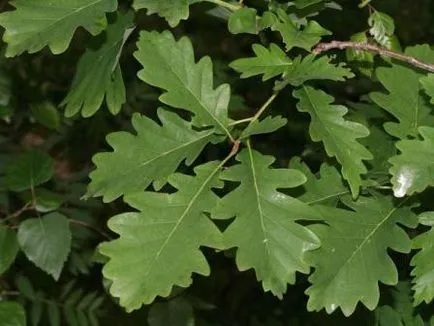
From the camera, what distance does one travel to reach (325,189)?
1481mm

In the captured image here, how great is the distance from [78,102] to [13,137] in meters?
1.41

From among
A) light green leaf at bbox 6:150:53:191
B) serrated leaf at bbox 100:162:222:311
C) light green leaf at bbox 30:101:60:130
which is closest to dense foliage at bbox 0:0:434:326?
serrated leaf at bbox 100:162:222:311

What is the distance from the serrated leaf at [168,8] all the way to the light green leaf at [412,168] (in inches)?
16.5

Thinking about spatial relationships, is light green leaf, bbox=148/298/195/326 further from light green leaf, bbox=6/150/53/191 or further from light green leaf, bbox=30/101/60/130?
light green leaf, bbox=30/101/60/130

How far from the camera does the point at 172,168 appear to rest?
1.36 meters

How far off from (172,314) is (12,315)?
0.40 m

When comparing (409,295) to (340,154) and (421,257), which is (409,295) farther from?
(340,154)

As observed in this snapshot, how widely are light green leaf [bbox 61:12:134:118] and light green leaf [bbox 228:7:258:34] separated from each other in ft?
0.88

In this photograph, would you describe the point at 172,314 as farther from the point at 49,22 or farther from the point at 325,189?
the point at 49,22

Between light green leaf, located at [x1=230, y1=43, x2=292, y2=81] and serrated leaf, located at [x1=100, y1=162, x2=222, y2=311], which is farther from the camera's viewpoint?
light green leaf, located at [x1=230, y1=43, x2=292, y2=81]

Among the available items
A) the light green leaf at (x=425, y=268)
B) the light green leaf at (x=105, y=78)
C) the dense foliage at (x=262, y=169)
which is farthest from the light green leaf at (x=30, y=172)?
the light green leaf at (x=425, y=268)

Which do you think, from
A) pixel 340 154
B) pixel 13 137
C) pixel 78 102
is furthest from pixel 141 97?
pixel 340 154

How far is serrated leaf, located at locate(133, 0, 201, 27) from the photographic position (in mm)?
1369

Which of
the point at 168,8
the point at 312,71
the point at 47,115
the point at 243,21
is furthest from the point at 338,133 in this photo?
the point at 47,115
